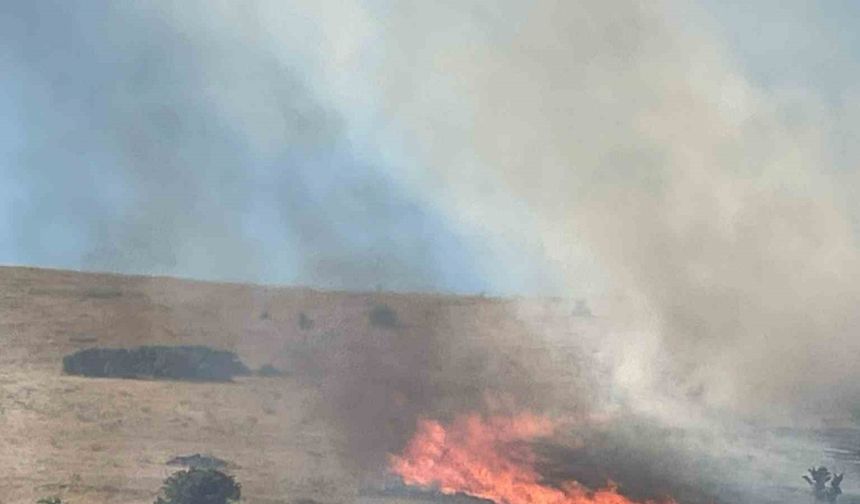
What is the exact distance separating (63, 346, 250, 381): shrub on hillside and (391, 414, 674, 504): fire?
16.7 metres

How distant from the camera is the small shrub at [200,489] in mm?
53156

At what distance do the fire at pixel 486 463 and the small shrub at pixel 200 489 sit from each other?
7357mm

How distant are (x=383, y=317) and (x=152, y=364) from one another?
16938mm

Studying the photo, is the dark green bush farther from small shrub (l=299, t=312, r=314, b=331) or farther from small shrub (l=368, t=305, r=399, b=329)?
small shrub (l=368, t=305, r=399, b=329)

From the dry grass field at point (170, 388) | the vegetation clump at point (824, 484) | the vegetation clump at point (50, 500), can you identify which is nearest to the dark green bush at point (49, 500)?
the vegetation clump at point (50, 500)

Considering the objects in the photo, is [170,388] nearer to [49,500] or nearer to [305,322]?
[305,322]

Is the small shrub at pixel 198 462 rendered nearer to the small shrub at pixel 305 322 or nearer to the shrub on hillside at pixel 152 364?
the shrub on hillside at pixel 152 364

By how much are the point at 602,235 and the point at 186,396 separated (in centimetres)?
2181

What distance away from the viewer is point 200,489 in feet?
175

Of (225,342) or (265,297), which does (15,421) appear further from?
(265,297)

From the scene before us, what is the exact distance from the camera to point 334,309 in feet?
295

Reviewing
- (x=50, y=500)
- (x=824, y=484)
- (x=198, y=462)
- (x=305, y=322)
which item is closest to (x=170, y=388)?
(x=198, y=462)

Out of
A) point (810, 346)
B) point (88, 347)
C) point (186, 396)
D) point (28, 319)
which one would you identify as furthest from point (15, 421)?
point (810, 346)

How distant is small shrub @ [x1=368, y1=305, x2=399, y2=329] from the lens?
3415 inches
